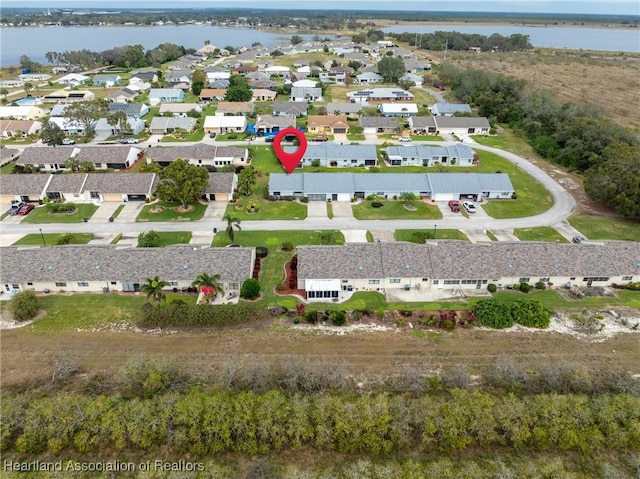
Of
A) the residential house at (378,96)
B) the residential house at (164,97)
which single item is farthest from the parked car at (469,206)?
the residential house at (164,97)

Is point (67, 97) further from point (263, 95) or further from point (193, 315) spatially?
point (193, 315)

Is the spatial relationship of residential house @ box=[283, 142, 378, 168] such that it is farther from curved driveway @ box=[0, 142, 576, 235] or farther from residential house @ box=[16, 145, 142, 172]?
residential house @ box=[16, 145, 142, 172]

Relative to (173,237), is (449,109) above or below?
above

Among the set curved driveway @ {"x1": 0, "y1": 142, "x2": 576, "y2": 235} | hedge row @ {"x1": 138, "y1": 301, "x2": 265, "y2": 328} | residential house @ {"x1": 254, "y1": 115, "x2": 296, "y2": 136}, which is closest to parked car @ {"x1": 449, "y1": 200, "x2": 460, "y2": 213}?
curved driveway @ {"x1": 0, "y1": 142, "x2": 576, "y2": 235}

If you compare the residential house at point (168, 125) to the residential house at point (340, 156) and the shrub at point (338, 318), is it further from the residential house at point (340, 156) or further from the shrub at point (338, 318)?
the shrub at point (338, 318)

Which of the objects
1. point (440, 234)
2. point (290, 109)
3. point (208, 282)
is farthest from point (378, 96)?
point (208, 282)
